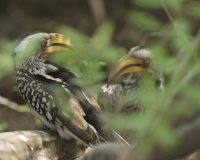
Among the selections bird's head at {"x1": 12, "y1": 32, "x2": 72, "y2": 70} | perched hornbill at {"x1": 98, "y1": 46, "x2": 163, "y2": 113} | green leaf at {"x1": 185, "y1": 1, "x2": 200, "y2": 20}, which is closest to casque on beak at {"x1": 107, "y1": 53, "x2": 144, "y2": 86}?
perched hornbill at {"x1": 98, "y1": 46, "x2": 163, "y2": 113}

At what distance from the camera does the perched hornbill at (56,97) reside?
139 inches

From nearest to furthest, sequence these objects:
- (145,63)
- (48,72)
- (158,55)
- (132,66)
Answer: (158,55) → (145,63) → (132,66) → (48,72)

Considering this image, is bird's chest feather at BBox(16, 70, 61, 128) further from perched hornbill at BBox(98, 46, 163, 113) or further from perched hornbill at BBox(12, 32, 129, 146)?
perched hornbill at BBox(98, 46, 163, 113)

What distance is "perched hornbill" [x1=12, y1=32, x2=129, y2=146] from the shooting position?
11.6ft

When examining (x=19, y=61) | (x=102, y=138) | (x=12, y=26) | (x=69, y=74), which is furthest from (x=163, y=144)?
(x=12, y=26)

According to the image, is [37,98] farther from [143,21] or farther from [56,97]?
[143,21]

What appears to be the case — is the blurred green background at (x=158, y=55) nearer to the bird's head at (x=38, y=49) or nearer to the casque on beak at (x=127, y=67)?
the bird's head at (x=38, y=49)

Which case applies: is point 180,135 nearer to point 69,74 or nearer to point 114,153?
point 114,153

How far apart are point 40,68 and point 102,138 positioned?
28.0 inches

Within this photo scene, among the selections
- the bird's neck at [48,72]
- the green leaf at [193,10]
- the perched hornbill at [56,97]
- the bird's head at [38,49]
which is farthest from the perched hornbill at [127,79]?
the green leaf at [193,10]

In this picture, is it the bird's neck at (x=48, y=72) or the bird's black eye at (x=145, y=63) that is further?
the bird's neck at (x=48, y=72)

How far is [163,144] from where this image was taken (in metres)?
1.18

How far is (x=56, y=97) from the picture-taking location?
11.5ft

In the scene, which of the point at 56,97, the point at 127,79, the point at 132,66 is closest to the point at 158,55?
the point at 56,97
